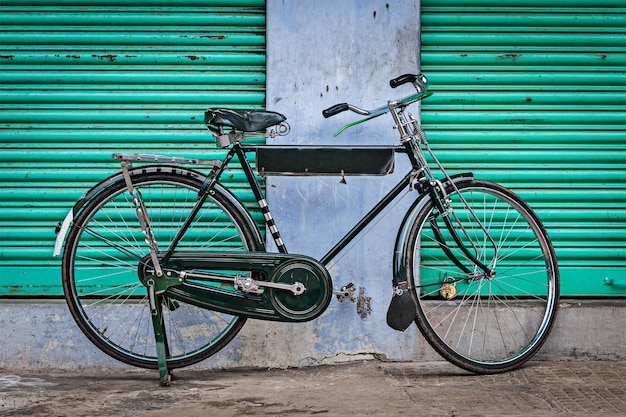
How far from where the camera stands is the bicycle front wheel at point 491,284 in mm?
5215

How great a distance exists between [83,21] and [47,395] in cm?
238

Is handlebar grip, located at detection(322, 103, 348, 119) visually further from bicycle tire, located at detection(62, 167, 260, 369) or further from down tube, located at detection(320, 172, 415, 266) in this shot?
bicycle tire, located at detection(62, 167, 260, 369)

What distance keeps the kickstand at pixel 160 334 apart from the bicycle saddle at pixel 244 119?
103cm

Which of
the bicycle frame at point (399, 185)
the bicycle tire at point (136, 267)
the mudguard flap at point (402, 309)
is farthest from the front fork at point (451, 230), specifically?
the bicycle tire at point (136, 267)

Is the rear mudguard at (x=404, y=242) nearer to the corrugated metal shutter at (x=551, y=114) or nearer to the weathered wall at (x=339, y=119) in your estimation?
the weathered wall at (x=339, y=119)

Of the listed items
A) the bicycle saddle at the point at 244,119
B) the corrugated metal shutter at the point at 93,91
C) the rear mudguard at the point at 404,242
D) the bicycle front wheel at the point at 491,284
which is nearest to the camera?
the bicycle saddle at the point at 244,119

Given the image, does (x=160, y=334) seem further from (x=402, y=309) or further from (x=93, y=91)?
(x=93, y=91)

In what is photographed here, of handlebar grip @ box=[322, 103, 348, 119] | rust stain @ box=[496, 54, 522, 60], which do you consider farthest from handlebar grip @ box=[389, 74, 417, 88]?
rust stain @ box=[496, 54, 522, 60]

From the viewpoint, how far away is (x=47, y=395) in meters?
4.68

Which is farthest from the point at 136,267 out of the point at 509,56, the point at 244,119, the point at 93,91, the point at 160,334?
the point at 509,56

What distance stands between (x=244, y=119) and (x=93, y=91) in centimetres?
131

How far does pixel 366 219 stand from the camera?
493 cm

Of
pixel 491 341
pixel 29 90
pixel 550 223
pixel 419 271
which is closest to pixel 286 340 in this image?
pixel 419 271

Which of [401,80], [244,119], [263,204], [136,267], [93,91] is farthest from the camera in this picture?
[93,91]
